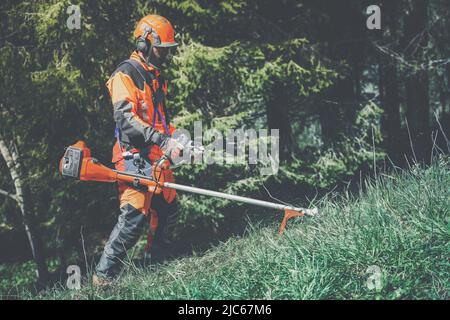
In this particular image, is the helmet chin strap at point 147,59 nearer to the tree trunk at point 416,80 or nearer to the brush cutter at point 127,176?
the brush cutter at point 127,176

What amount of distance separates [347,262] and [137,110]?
260cm

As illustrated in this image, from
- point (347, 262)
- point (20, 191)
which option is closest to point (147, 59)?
point (347, 262)

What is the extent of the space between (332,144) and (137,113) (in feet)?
12.6

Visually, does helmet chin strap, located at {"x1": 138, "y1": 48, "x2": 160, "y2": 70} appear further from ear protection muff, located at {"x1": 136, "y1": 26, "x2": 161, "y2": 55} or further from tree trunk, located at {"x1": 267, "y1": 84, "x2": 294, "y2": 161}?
tree trunk, located at {"x1": 267, "y1": 84, "x2": 294, "y2": 161}

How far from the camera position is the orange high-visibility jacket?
17.1 feet

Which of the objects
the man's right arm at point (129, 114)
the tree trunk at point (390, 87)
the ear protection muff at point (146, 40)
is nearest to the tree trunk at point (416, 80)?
the tree trunk at point (390, 87)

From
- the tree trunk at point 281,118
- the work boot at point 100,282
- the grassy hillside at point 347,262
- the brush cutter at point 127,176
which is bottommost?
the work boot at point 100,282

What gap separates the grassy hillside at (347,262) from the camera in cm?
376

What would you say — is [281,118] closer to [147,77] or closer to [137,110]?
[147,77]

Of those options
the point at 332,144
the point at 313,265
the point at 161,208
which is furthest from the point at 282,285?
the point at 332,144

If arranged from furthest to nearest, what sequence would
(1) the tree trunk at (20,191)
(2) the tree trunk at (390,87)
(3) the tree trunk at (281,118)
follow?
1. (2) the tree trunk at (390,87)
2. (1) the tree trunk at (20,191)
3. (3) the tree trunk at (281,118)

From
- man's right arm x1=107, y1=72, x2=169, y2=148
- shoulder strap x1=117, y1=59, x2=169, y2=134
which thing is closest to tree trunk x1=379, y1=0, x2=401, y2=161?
shoulder strap x1=117, y1=59, x2=169, y2=134

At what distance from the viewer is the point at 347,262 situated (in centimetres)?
400

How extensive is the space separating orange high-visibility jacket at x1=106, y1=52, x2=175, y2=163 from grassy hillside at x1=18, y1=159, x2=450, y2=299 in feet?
4.27
